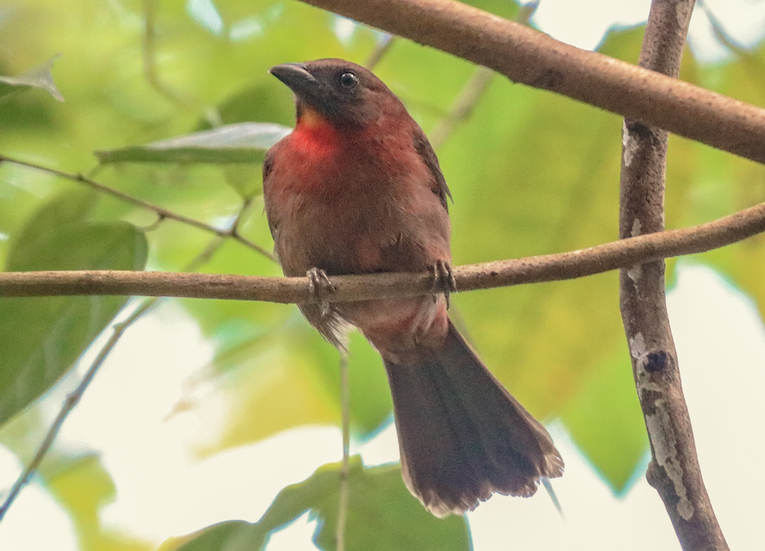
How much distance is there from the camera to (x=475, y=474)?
2420 millimetres

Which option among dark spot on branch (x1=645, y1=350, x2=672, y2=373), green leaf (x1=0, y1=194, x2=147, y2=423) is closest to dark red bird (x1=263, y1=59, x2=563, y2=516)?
green leaf (x1=0, y1=194, x2=147, y2=423)

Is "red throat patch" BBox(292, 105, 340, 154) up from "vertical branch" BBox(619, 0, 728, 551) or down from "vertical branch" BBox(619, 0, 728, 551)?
up

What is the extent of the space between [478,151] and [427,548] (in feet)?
3.64

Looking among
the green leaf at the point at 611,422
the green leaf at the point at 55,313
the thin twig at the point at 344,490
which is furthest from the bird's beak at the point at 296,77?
the green leaf at the point at 611,422

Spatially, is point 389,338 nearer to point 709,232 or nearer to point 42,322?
point 42,322

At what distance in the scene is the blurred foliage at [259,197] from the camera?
1.94 m

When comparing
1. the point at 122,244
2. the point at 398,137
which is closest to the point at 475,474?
the point at 398,137

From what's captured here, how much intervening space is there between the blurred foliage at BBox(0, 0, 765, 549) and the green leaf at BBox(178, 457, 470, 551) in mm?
19

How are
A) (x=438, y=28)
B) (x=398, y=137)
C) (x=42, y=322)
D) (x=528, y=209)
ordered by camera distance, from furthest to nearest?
(x=398, y=137)
(x=528, y=209)
(x=42, y=322)
(x=438, y=28)

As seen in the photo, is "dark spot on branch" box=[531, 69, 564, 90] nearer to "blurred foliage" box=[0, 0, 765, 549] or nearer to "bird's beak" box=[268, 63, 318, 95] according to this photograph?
"blurred foliage" box=[0, 0, 765, 549]

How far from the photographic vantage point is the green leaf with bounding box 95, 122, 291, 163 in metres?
1.84

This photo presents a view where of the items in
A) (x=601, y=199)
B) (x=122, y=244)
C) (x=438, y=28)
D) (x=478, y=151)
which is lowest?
(x=438, y=28)

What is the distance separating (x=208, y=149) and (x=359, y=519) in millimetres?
955

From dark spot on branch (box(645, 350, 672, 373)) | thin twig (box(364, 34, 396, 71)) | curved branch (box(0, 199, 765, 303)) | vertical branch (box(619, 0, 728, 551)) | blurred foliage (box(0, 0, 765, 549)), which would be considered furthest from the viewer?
thin twig (box(364, 34, 396, 71))
